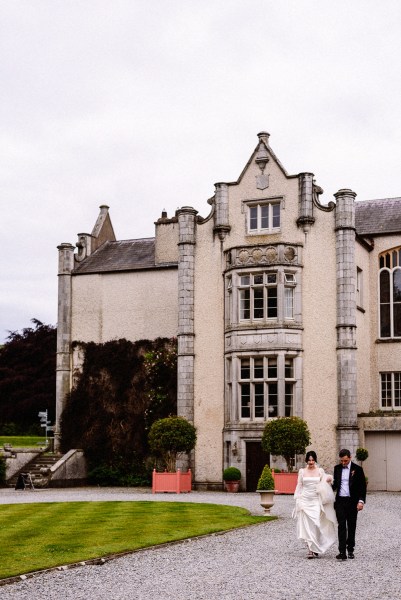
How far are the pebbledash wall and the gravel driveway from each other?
58.2 ft

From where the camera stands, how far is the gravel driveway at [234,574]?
1127 centimetres

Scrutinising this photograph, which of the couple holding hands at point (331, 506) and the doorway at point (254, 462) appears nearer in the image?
the couple holding hands at point (331, 506)

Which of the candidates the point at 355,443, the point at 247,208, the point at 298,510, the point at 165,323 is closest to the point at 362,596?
the point at 298,510

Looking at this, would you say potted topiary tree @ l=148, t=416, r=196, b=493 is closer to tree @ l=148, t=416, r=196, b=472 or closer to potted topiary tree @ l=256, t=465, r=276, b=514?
tree @ l=148, t=416, r=196, b=472

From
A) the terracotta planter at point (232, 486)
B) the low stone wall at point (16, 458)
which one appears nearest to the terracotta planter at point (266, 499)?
the terracotta planter at point (232, 486)

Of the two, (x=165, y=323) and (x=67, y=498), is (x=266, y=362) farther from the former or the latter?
(x=67, y=498)

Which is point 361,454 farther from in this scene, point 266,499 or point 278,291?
point 266,499

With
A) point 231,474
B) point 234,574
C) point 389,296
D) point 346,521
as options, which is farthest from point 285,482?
point 234,574

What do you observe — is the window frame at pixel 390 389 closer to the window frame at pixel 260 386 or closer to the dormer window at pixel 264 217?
the window frame at pixel 260 386

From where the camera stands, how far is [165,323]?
42281 millimetres

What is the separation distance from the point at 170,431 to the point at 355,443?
7.32 metres

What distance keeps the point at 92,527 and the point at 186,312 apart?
66.2ft

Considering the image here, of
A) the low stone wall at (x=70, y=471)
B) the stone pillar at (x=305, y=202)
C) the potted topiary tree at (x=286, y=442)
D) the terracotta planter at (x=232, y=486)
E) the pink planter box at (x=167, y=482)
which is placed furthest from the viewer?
the low stone wall at (x=70, y=471)

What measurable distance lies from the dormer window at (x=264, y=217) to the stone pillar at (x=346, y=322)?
2.66 metres
